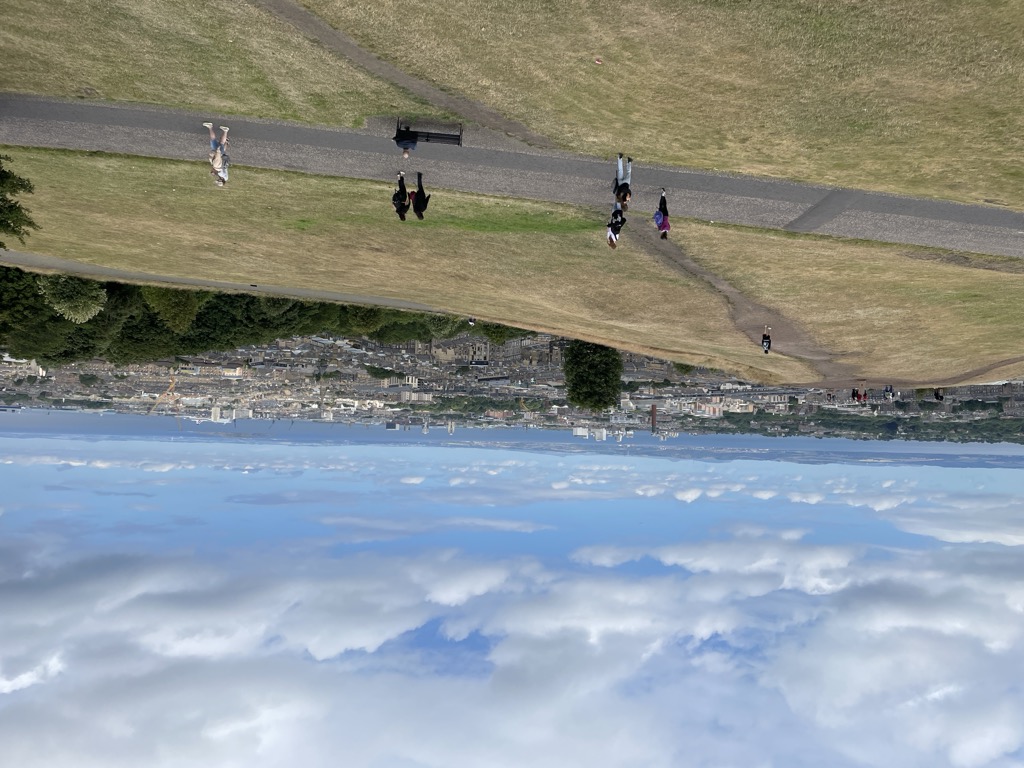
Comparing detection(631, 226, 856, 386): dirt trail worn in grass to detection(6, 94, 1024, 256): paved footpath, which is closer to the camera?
detection(6, 94, 1024, 256): paved footpath

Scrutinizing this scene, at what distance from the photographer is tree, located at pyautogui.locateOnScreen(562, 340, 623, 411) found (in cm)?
6238

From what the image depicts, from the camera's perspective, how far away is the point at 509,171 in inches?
1121

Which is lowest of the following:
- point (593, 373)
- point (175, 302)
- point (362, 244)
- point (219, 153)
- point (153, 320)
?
point (593, 373)

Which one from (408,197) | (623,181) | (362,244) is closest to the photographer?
(623,181)

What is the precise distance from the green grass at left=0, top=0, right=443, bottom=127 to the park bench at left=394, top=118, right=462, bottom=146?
74 centimetres

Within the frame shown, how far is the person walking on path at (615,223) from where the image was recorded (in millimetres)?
28656

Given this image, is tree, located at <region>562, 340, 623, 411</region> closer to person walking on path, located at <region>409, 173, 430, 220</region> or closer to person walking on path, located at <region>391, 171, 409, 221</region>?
person walking on path, located at <region>409, 173, 430, 220</region>

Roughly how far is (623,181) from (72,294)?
3909 centimetres

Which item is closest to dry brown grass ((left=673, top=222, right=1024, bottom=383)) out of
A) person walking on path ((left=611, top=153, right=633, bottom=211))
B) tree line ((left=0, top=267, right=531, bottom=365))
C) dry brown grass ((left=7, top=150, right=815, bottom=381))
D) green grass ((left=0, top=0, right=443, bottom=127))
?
dry brown grass ((left=7, top=150, right=815, bottom=381))

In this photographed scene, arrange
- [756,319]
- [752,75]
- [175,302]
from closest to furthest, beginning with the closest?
[752,75], [756,319], [175,302]

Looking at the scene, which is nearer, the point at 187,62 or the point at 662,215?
the point at 187,62

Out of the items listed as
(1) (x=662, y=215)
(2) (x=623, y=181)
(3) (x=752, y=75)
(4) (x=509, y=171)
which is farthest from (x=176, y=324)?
(3) (x=752, y=75)

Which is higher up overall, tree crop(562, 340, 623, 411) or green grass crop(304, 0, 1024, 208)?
green grass crop(304, 0, 1024, 208)

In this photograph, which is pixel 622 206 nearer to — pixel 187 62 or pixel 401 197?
pixel 401 197
